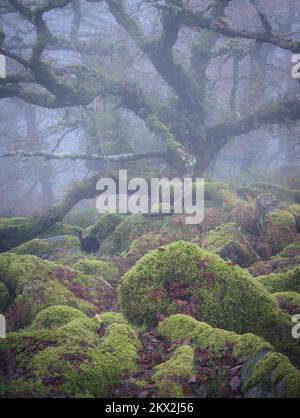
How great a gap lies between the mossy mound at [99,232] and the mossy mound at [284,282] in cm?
659

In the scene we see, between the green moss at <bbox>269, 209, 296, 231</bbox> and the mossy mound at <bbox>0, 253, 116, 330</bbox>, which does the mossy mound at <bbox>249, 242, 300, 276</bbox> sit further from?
the mossy mound at <bbox>0, 253, 116, 330</bbox>

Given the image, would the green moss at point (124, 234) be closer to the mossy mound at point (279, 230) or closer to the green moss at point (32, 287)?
the green moss at point (32, 287)

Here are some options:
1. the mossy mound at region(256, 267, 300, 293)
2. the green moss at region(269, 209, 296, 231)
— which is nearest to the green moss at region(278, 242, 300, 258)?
the green moss at region(269, 209, 296, 231)

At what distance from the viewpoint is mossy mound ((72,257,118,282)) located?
9702 millimetres

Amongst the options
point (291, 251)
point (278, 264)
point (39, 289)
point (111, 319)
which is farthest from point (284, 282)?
point (39, 289)

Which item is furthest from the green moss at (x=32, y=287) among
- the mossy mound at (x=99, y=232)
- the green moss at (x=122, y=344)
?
the mossy mound at (x=99, y=232)

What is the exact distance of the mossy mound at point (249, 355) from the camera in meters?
4.12

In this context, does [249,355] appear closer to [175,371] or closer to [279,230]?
[175,371]

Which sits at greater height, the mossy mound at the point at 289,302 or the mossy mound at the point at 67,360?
the mossy mound at the point at 289,302

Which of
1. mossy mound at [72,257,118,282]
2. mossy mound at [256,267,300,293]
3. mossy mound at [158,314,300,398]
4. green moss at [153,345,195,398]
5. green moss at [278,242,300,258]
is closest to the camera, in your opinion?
mossy mound at [158,314,300,398]

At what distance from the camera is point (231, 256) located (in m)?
8.91

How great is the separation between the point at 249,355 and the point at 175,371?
91cm

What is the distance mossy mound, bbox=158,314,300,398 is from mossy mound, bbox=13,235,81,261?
21.0ft

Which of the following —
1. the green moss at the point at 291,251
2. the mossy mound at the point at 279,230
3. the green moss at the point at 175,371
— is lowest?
the green moss at the point at 175,371
